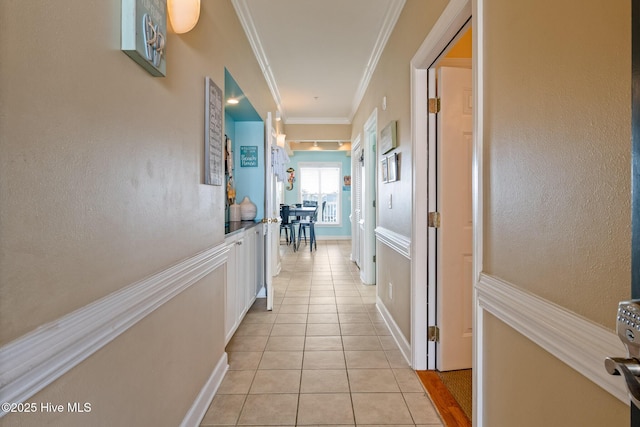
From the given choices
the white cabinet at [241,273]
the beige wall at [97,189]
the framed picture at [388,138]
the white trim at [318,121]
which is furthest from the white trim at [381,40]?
the white cabinet at [241,273]

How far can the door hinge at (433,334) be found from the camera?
2.16m

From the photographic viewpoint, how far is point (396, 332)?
2654mm

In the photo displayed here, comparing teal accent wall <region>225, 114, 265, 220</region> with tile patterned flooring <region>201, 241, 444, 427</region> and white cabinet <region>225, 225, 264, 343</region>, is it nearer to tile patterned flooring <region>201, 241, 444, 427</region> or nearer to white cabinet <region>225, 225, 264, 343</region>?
white cabinet <region>225, 225, 264, 343</region>

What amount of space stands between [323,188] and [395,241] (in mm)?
6933

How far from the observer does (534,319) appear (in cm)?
94

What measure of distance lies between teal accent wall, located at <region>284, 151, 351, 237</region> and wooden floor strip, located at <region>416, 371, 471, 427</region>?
731 cm

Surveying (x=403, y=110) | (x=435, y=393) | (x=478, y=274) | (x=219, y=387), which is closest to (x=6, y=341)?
(x=478, y=274)

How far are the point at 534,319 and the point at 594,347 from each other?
203 mm

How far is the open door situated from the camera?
210cm

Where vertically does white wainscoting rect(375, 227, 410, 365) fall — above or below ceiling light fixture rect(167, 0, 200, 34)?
below

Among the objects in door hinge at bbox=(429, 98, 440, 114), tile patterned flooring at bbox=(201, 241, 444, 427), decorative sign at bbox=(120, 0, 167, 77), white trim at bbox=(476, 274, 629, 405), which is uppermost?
door hinge at bbox=(429, 98, 440, 114)

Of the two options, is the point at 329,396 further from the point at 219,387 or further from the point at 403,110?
the point at 403,110

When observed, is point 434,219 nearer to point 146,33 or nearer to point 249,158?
point 146,33

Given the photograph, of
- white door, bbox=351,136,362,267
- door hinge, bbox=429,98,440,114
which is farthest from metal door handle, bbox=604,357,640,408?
white door, bbox=351,136,362,267
